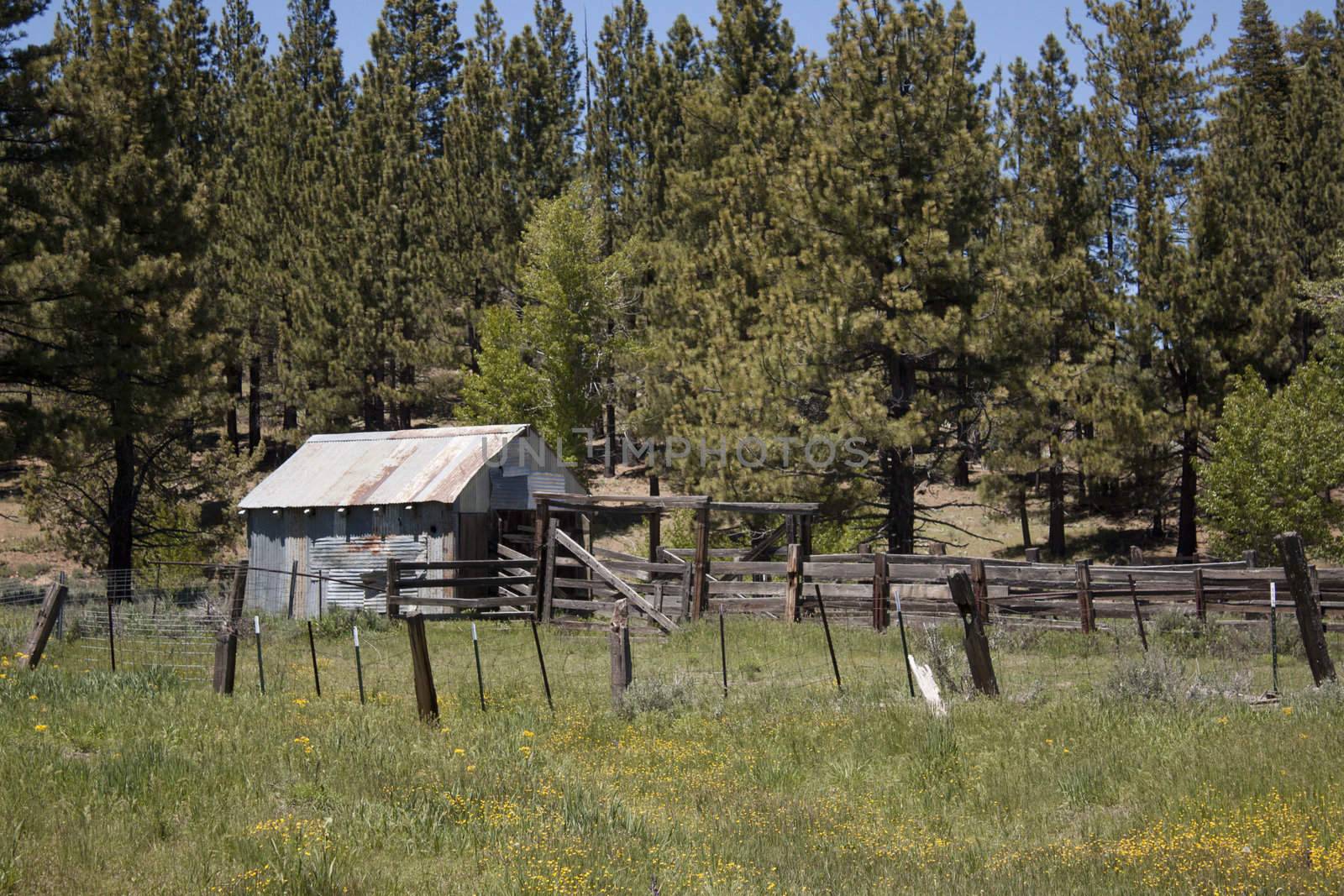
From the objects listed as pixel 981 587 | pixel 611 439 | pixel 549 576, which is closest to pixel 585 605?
pixel 549 576

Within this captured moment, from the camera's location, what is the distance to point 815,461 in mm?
27172

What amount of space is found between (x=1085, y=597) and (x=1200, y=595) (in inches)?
66.6

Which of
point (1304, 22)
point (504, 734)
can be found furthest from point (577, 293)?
point (1304, 22)

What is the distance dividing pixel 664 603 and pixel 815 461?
6142 mm

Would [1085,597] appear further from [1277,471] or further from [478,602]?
[1277,471]

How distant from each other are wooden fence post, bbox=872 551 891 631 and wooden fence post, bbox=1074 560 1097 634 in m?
3.29

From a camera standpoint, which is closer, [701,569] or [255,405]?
[701,569]

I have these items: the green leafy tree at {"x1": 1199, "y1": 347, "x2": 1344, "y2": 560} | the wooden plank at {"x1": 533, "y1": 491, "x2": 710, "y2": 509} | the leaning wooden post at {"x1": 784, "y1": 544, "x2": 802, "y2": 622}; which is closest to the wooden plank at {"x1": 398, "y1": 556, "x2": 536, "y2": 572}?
the wooden plank at {"x1": 533, "y1": 491, "x2": 710, "y2": 509}

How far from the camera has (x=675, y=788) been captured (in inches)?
387

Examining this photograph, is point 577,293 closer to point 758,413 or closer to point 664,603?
point 758,413

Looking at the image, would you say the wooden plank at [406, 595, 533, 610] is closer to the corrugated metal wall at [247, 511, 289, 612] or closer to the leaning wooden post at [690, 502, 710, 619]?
the leaning wooden post at [690, 502, 710, 619]

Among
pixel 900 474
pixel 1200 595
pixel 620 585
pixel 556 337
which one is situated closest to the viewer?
pixel 1200 595

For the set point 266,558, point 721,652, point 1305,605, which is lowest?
point 721,652

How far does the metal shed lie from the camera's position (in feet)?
84.5
